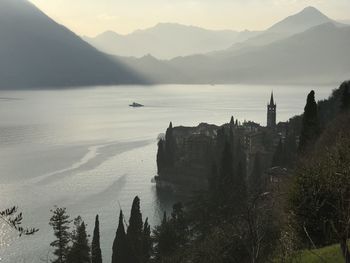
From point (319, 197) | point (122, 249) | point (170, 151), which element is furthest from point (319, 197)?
point (170, 151)

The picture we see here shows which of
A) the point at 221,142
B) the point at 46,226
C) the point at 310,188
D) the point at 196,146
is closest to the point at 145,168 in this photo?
the point at 196,146

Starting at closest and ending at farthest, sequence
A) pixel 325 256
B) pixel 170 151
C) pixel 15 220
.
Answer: pixel 15 220
pixel 325 256
pixel 170 151

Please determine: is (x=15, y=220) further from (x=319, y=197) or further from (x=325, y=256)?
(x=325, y=256)

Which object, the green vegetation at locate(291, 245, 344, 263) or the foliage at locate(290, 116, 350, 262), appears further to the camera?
the green vegetation at locate(291, 245, 344, 263)

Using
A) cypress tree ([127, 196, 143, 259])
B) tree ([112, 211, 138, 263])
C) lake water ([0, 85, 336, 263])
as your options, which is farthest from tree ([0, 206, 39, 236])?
tree ([112, 211, 138, 263])

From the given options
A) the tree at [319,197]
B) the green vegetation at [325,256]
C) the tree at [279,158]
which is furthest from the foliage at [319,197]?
the tree at [279,158]

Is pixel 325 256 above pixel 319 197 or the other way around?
the other way around

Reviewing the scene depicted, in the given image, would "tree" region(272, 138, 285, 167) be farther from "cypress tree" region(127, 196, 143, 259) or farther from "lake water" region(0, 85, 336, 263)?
"cypress tree" region(127, 196, 143, 259)

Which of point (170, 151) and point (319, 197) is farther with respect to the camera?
point (170, 151)

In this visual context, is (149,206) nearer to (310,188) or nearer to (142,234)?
(142,234)

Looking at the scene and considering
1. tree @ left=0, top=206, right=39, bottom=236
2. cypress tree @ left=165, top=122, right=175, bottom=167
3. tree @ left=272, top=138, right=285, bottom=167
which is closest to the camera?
tree @ left=0, top=206, right=39, bottom=236

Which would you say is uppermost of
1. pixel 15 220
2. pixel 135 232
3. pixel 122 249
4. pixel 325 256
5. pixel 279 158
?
pixel 15 220
